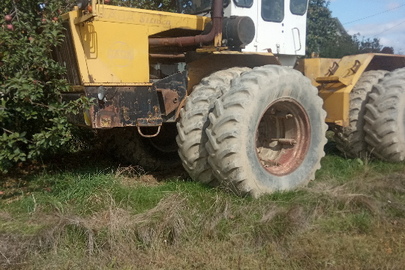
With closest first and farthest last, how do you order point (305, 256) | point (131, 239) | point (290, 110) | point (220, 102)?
point (305, 256), point (131, 239), point (220, 102), point (290, 110)

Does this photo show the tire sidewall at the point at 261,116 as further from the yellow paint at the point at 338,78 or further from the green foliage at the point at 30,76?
the green foliage at the point at 30,76

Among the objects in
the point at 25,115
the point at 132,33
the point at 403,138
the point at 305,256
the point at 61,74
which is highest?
the point at 132,33

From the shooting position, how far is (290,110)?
207 inches

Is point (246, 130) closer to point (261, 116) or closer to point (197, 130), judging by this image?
point (261, 116)

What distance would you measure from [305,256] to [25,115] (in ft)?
10.3

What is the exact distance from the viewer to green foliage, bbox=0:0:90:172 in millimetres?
4488

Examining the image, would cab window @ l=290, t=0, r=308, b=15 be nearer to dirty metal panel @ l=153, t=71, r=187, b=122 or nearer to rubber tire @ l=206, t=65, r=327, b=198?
rubber tire @ l=206, t=65, r=327, b=198

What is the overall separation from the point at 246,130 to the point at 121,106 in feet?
4.30

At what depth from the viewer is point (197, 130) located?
185 inches

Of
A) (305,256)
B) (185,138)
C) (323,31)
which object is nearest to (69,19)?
(185,138)

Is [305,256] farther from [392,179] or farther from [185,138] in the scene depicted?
[392,179]

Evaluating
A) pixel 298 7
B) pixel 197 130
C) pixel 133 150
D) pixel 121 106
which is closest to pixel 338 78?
pixel 298 7

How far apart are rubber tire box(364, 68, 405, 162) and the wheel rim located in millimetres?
1316

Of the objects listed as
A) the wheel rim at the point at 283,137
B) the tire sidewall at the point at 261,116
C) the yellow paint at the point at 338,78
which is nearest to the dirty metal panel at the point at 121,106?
the tire sidewall at the point at 261,116
